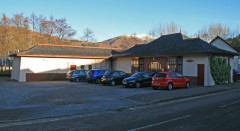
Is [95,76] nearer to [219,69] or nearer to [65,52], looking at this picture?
[65,52]

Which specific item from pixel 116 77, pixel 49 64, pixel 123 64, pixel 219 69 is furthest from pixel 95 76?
pixel 219 69

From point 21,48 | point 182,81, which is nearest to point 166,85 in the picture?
point 182,81

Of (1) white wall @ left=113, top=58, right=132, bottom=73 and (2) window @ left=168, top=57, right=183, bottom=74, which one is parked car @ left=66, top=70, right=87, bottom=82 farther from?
(2) window @ left=168, top=57, right=183, bottom=74

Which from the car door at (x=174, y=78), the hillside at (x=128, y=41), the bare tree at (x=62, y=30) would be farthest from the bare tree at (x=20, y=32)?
the hillside at (x=128, y=41)

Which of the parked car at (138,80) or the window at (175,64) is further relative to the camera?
the window at (175,64)

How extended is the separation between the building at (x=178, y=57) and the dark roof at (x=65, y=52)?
372 cm

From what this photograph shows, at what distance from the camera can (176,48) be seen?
106ft

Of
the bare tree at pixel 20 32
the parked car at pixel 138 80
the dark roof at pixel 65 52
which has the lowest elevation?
the parked car at pixel 138 80

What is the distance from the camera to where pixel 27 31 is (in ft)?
179

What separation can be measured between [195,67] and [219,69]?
2636 millimetres

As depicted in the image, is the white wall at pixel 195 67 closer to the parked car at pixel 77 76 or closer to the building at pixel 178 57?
the building at pixel 178 57

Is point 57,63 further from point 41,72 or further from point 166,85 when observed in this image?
point 166,85

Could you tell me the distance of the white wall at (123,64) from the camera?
3884cm

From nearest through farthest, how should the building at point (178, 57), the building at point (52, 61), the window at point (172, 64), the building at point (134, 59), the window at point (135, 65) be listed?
the building at point (178, 57), the building at point (134, 59), the window at point (172, 64), the building at point (52, 61), the window at point (135, 65)
